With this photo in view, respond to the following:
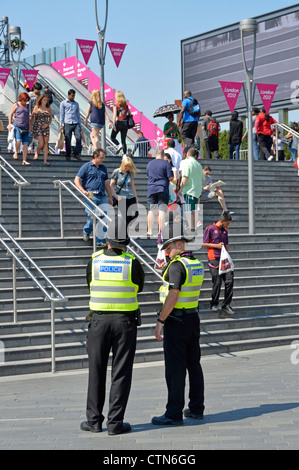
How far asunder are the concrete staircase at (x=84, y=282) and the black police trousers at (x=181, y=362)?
3.03 m

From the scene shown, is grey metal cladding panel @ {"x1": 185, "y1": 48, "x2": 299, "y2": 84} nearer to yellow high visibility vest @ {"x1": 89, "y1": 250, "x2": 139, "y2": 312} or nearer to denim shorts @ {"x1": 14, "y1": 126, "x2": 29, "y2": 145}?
denim shorts @ {"x1": 14, "y1": 126, "x2": 29, "y2": 145}

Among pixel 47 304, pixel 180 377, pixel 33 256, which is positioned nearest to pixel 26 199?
pixel 33 256

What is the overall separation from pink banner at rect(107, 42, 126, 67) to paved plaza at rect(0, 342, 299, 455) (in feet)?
37.6

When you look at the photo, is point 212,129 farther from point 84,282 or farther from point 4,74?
point 84,282

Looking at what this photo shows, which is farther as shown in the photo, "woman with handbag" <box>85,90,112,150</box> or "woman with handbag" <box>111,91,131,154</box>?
"woman with handbag" <box>111,91,131,154</box>

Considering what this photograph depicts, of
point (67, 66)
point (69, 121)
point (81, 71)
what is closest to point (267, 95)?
point (69, 121)

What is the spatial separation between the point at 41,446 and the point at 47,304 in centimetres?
499

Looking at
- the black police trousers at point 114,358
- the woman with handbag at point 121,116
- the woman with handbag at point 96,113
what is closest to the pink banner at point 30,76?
the woman with handbag at point 121,116

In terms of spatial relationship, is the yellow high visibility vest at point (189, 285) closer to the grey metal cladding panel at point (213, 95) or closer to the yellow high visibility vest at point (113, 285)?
the yellow high visibility vest at point (113, 285)

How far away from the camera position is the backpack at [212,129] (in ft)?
68.1

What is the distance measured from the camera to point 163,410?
25.1ft

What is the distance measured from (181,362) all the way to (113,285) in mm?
997

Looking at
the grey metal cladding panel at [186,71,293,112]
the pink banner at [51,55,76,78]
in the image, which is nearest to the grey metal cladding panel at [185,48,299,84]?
the grey metal cladding panel at [186,71,293,112]

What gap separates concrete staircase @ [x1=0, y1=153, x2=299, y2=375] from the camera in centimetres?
1034
